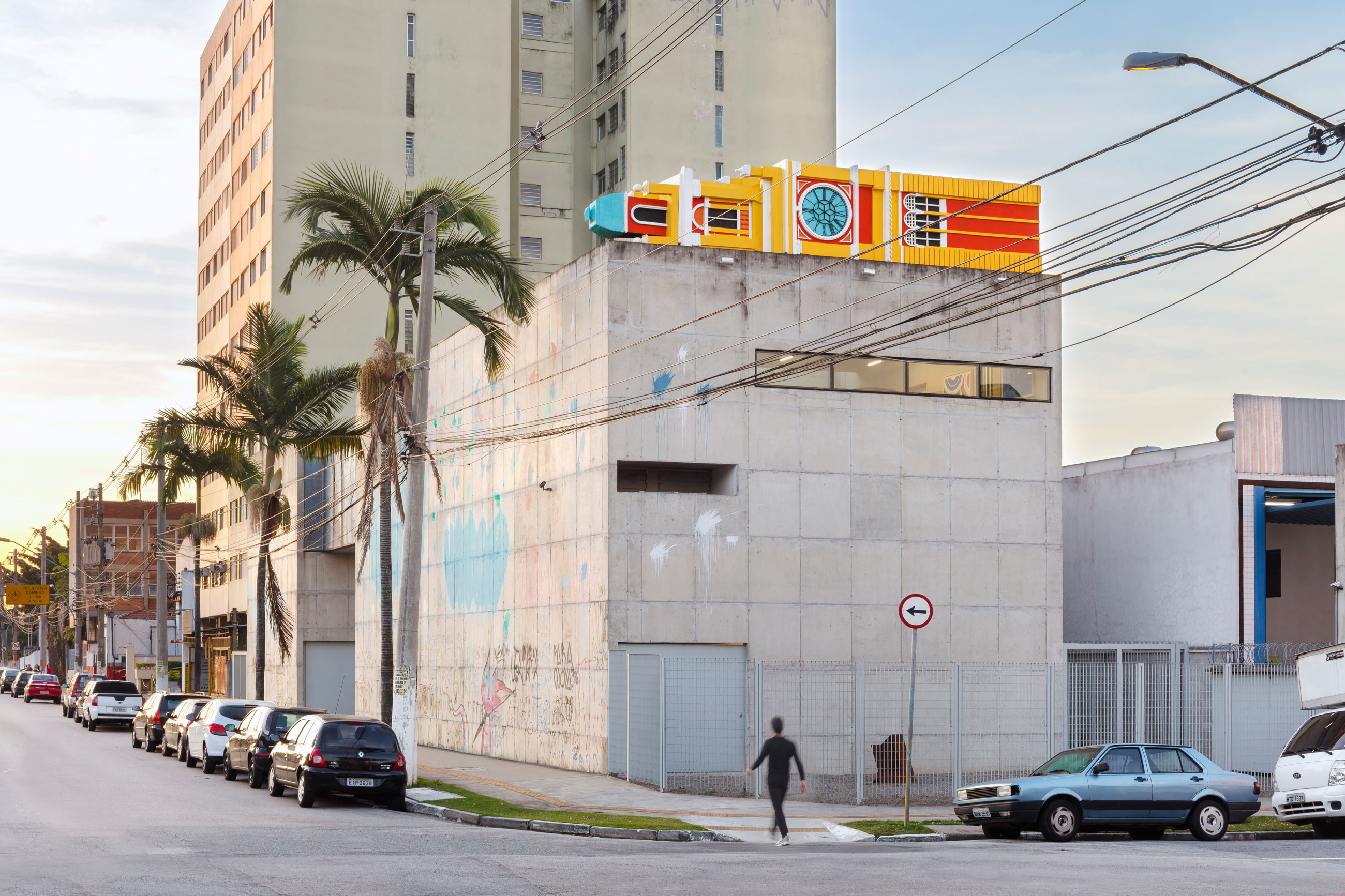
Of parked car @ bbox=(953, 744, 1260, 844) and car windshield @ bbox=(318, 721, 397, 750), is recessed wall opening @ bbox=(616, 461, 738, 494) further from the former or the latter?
parked car @ bbox=(953, 744, 1260, 844)

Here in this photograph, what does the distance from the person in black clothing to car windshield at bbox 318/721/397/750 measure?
6584 millimetres

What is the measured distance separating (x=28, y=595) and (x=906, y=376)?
85.9 meters

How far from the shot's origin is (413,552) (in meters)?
25.9

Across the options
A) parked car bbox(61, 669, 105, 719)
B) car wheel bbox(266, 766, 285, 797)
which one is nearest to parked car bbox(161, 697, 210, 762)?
car wheel bbox(266, 766, 285, 797)

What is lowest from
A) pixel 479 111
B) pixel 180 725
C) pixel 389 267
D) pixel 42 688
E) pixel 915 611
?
pixel 42 688

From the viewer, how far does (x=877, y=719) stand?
92.8ft

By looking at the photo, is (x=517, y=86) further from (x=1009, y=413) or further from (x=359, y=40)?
(x=1009, y=413)

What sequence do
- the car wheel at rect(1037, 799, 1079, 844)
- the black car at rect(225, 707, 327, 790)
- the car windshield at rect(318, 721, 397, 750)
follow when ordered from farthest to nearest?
the black car at rect(225, 707, 327, 790) < the car windshield at rect(318, 721, 397, 750) < the car wheel at rect(1037, 799, 1079, 844)

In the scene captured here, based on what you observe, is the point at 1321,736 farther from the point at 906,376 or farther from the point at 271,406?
the point at 271,406

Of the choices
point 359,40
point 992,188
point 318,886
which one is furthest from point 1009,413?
point 359,40

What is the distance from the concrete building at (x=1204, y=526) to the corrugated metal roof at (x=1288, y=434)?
0.08ft

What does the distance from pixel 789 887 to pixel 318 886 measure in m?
4.14

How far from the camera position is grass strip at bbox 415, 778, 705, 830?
19953mm

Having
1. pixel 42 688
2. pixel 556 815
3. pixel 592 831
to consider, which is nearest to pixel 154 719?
pixel 556 815
